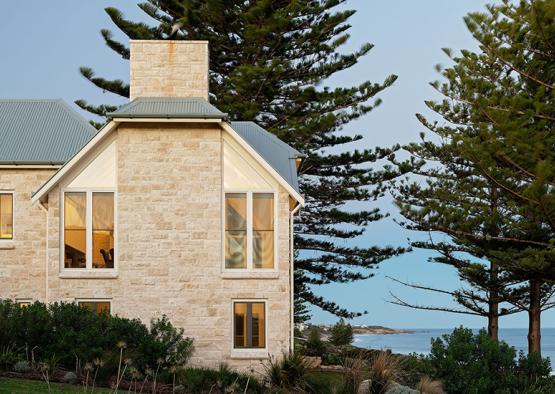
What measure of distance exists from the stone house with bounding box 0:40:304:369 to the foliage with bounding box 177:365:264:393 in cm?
169

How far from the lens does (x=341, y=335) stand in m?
24.5

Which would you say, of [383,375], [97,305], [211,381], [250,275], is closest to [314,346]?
[250,275]

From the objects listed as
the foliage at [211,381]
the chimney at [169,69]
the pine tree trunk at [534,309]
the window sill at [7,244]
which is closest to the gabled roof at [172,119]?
the chimney at [169,69]

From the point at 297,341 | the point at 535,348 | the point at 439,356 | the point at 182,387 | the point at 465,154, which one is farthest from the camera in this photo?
the point at 535,348

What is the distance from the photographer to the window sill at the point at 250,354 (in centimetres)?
1811

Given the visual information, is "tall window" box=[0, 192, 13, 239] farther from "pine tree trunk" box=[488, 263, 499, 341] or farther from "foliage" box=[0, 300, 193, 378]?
"pine tree trunk" box=[488, 263, 499, 341]

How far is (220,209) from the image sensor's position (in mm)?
18578

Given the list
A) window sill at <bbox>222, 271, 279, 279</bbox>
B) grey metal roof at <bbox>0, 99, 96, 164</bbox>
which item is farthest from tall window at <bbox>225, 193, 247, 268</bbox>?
grey metal roof at <bbox>0, 99, 96, 164</bbox>

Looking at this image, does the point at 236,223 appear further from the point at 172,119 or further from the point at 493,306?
the point at 493,306

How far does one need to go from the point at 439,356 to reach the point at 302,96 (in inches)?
574

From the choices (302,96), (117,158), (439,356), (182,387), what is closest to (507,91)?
(302,96)

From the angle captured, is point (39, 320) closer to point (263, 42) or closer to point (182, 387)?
point (182, 387)

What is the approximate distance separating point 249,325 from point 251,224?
203 cm

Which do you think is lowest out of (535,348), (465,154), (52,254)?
(535,348)
